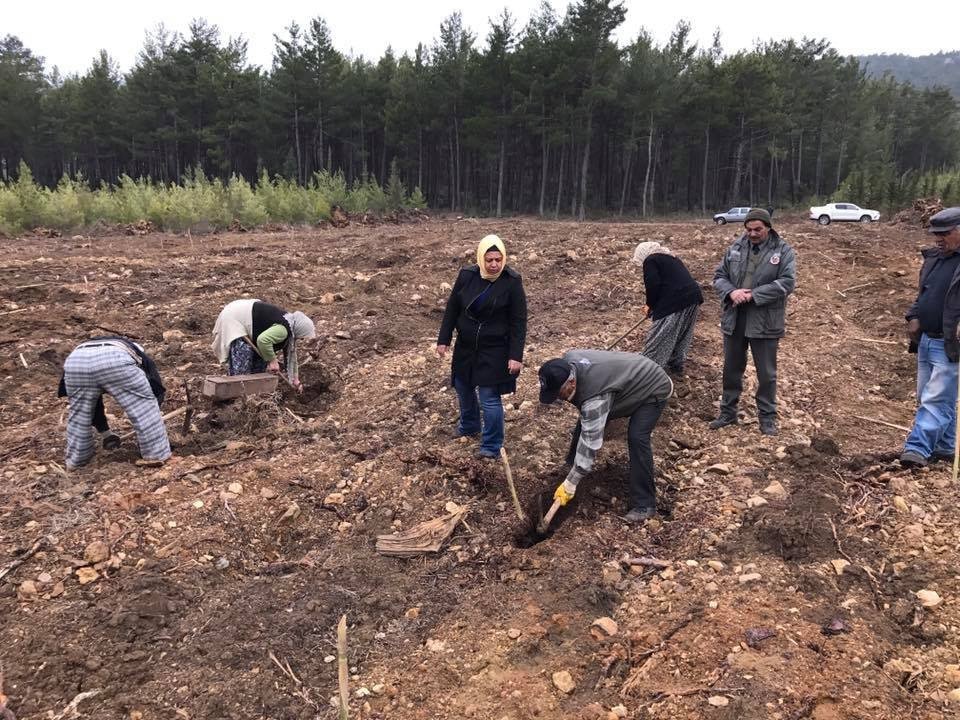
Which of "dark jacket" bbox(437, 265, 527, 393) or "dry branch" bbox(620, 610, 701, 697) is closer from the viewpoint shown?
"dry branch" bbox(620, 610, 701, 697)

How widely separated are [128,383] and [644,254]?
152 inches

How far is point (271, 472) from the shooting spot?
163 inches

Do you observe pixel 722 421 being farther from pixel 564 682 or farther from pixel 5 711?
pixel 5 711

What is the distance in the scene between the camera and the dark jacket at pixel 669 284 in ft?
16.0

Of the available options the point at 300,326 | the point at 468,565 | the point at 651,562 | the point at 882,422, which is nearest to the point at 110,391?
the point at 300,326

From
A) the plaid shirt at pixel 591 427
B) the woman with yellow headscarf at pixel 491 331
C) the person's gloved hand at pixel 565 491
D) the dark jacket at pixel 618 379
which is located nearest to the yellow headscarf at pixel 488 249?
the woman with yellow headscarf at pixel 491 331

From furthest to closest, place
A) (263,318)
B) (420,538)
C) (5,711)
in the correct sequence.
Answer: (263,318) → (420,538) → (5,711)

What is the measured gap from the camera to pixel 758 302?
163 inches

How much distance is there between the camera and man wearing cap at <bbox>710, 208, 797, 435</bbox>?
165 inches

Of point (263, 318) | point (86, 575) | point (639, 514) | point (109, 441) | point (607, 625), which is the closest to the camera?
point (607, 625)

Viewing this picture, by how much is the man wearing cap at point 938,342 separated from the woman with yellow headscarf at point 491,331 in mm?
2431

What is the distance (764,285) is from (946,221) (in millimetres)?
1021

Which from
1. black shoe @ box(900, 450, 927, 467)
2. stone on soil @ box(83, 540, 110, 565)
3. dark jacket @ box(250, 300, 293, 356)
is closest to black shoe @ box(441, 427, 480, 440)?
dark jacket @ box(250, 300, 293, 356)

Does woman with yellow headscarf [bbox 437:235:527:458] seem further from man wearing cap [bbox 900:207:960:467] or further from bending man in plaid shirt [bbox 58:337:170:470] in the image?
man wearing cap [bbox 900:207:960:467]
